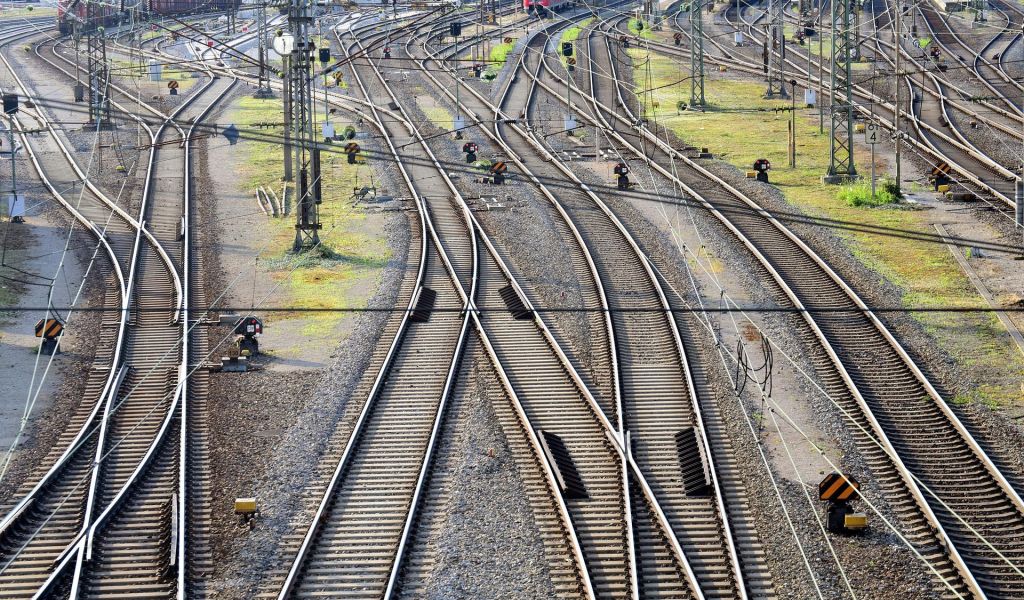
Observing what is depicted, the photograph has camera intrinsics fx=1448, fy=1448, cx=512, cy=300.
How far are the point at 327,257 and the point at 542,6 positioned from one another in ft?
188

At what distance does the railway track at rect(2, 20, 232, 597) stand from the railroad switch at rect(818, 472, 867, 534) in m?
6.96

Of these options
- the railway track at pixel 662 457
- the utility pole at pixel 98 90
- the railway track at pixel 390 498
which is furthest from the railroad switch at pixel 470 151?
the railway track at pixel 390 498

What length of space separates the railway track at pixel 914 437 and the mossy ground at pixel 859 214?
1003mm

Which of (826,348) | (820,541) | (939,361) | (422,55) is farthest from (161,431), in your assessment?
(422,55)

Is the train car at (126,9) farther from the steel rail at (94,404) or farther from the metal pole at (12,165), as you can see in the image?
the steel rail at (94,404)

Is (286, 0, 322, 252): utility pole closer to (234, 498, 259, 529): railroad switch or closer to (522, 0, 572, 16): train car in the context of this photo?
(234, 498, 259, 529): railroad switch

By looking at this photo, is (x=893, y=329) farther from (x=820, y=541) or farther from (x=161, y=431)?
(x=161, y=431)

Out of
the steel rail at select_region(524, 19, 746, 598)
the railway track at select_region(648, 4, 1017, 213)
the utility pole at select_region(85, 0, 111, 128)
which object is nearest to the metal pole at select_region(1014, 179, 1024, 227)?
the railway track at select_region(648, 4, 1017, 213)

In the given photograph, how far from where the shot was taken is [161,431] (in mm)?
18844

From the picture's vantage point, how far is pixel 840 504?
52.2ft

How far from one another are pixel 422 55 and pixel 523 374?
48.4 m

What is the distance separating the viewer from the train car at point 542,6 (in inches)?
3329

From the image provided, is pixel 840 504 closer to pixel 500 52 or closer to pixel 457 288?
pixel 457 288

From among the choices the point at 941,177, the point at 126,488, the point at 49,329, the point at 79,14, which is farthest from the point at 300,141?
the point at 79,14
